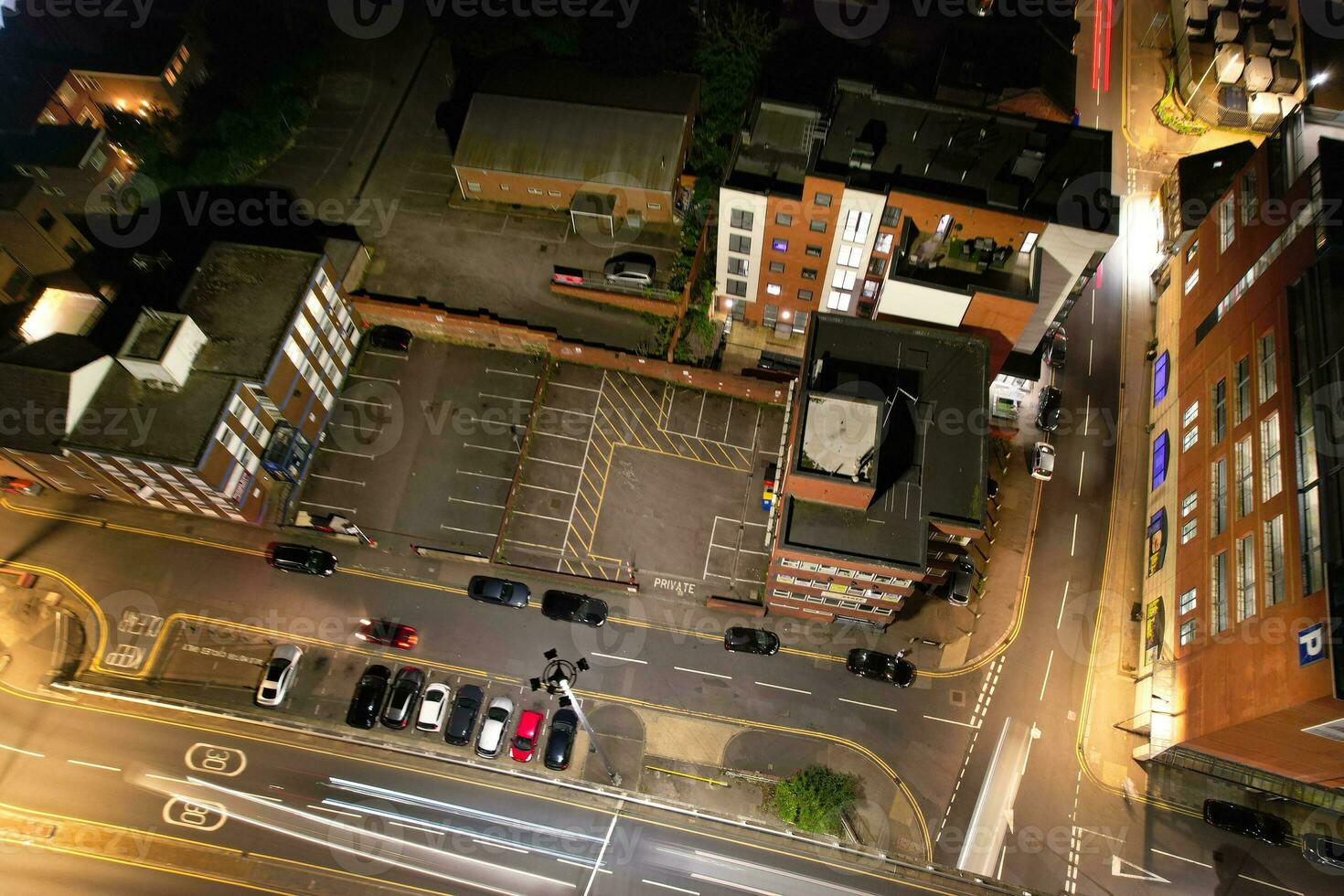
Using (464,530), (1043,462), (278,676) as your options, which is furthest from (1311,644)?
(278,676)

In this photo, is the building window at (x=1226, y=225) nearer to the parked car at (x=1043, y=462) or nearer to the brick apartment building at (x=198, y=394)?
the parked car at (x=1043, y=462)

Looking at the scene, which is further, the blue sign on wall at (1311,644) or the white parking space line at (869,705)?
the white parking space line at (869,705)

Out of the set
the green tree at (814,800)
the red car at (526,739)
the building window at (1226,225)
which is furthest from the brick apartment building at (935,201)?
the red car at (526,739)

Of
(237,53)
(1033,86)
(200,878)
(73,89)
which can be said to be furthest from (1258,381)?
(73,89)

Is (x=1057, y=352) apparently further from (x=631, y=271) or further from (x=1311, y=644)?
(x=631, y=271)

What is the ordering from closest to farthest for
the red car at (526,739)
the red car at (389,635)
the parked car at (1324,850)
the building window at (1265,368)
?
the building window at (1265,368) → the parked car at (1324,850) → the red car at (526,739) → the red car at (389,635)

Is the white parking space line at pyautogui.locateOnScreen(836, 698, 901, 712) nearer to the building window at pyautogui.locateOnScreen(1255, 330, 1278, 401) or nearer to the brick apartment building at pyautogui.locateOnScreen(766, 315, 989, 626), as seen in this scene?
the brick apartment building at pyautogui.locateOnScreen(766, 315, 989, 626)
